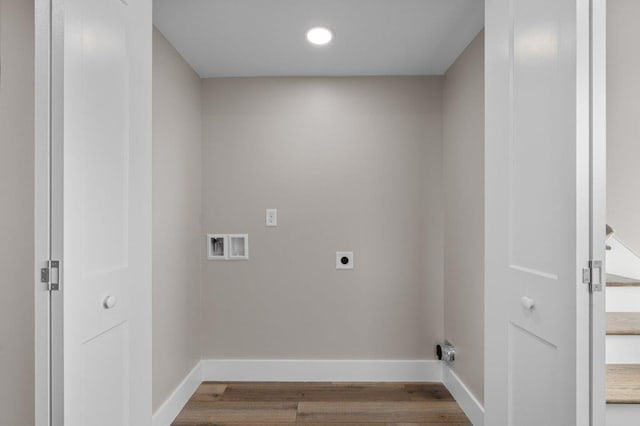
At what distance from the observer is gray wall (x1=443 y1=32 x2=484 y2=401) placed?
2547mm

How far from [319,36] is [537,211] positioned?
1769mm

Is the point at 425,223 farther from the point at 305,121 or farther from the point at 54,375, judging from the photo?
the point at 54,375

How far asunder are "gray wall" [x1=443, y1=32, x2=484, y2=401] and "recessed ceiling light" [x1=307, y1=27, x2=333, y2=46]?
0.87m

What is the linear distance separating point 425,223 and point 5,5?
2.74 meters

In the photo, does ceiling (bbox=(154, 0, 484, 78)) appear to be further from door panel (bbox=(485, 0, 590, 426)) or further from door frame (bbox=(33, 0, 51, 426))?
door frame (bbox=(33, 0, 51, 426))

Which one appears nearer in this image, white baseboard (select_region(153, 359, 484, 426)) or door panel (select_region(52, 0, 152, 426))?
door panel (select_region(52, 0, 152, 426))

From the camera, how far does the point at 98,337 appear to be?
1.42 meters

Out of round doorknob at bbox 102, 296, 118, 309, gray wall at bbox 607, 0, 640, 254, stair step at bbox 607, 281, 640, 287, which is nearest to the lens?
round doorknob at bbox 102, 296, 118, 309

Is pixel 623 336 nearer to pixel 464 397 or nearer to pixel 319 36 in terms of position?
pixel 464 397

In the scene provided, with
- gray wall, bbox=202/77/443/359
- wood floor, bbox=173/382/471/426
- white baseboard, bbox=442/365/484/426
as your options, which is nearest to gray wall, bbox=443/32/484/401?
white baseboard, bbox=442/365/484/426

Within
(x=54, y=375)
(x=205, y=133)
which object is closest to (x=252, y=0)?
(x=205, y=133)

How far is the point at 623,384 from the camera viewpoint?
143cm

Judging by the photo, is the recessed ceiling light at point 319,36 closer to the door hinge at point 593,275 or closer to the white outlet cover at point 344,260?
the white outlet cover at point 344,260

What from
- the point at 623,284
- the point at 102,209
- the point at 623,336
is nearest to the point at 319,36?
the point at 102,209
